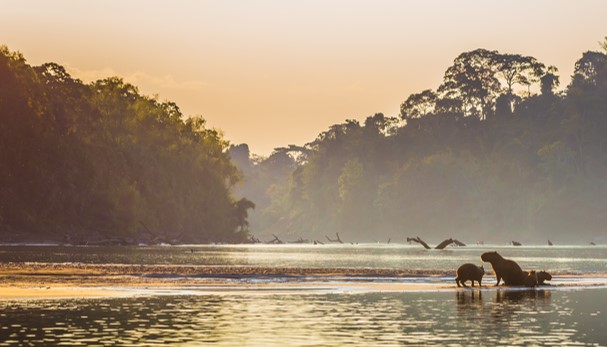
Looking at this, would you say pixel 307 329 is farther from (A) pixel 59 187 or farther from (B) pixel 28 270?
(A) pixel 59 187

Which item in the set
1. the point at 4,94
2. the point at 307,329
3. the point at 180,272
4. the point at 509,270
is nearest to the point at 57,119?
the point at 4,94

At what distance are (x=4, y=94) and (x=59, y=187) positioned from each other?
14.6 meters

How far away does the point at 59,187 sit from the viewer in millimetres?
175250

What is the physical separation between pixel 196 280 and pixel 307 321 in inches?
1168

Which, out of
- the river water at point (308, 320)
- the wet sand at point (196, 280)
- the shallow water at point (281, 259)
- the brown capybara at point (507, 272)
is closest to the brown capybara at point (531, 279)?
the brown capybara at point (507, 272)

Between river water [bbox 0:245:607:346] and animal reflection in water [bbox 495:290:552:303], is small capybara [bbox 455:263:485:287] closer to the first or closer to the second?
animal reflection in water [bbox 495:290:552:303]

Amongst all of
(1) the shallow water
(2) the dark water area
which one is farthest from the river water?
(1) the shallow water

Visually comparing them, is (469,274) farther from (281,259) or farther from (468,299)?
(281,259)

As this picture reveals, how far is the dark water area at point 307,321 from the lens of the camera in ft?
128

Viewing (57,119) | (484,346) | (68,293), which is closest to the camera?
(484,346)

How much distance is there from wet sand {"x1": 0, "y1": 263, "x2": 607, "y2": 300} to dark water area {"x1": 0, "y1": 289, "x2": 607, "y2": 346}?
473 cm

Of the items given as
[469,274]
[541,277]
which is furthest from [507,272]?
[469,274]

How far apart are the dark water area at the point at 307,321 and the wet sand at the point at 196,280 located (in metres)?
4.73

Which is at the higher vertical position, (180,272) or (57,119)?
(57,119)
